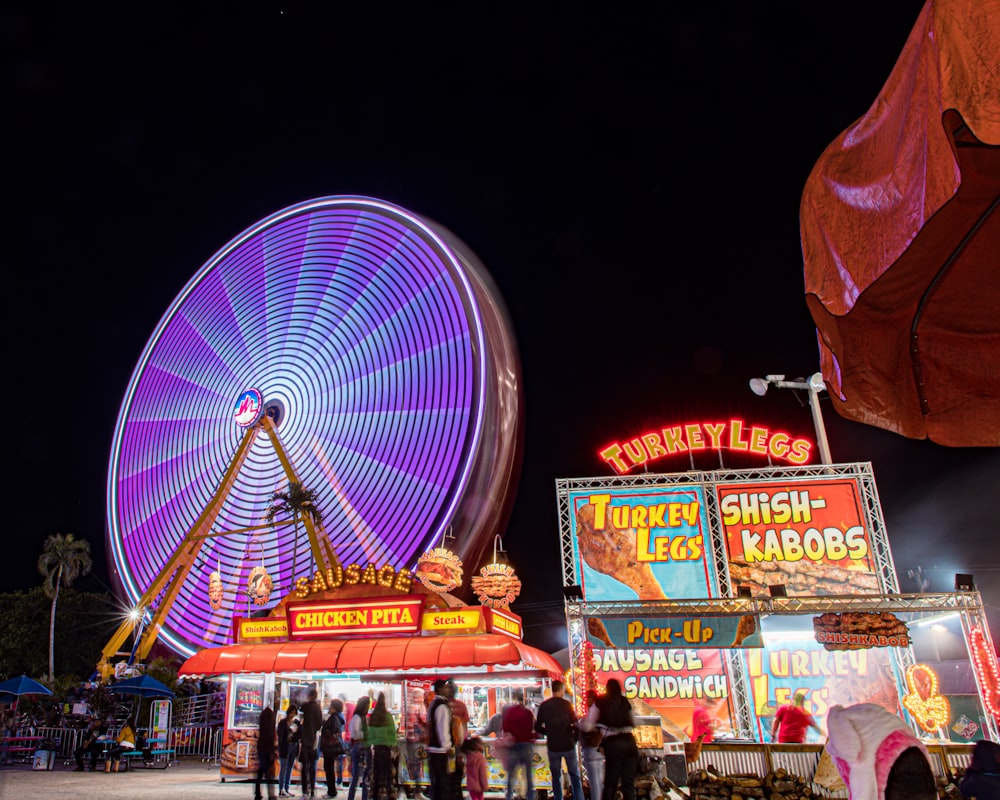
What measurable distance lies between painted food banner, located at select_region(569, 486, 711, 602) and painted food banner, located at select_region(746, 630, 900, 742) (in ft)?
5.95

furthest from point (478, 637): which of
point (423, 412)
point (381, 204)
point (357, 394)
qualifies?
point (381, 204)

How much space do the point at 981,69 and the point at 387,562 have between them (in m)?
18.8

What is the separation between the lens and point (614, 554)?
49.8 ft

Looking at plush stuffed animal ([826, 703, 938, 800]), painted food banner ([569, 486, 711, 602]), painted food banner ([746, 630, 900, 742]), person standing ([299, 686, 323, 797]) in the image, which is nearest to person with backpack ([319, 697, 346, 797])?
person standing ([299, 686, 323, 797])

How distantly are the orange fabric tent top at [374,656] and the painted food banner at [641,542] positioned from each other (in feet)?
6.98

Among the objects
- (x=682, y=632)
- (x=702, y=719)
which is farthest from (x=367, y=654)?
(x=702, y=719)

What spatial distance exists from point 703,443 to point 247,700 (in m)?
11.7

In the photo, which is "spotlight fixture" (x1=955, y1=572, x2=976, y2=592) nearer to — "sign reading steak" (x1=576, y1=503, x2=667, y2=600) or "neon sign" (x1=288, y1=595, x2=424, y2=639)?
"sign reading steak" (x1=576, y1=503, x2=667, y2=600)

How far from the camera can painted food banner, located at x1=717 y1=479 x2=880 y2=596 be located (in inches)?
576

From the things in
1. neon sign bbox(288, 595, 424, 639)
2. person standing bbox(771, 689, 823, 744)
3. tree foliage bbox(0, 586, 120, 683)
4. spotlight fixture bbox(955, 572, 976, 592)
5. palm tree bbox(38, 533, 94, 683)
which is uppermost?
palm tree bbox(38, 533, 94, 683)

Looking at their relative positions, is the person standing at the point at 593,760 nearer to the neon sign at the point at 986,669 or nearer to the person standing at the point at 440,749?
the person standing at the point at 440,749

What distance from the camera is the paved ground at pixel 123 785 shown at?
9.34m

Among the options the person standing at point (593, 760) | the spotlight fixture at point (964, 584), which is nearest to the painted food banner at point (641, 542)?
the spotlight fixture at point (964, 584)

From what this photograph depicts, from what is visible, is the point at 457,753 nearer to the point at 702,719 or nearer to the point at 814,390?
the point at 702,719
